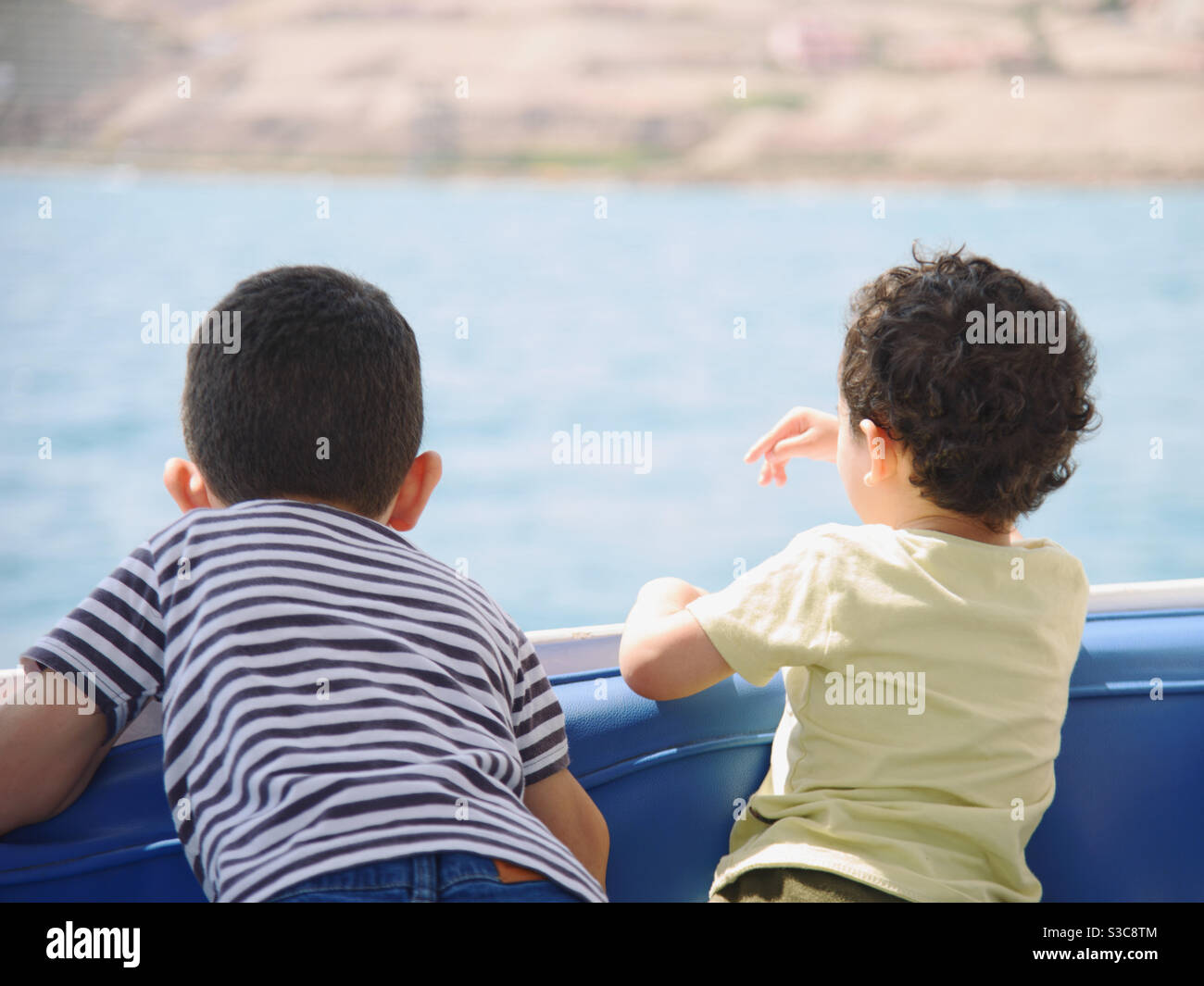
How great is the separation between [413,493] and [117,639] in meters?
0.24

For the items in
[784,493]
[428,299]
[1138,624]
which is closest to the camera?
[1138,624]

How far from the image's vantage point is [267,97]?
62.5 ft

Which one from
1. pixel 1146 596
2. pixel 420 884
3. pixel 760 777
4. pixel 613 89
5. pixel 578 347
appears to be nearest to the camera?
pixel 420 884

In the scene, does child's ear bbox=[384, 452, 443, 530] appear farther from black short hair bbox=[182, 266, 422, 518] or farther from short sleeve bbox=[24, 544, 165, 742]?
short sleeve bbox=[24, 544, 165, 742]

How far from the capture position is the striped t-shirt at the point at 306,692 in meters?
0.69

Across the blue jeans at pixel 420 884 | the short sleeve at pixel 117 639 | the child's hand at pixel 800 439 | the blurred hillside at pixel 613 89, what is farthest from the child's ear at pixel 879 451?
the blurred hillside at pixel 613 89

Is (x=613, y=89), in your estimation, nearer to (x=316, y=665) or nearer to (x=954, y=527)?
(x=954, y=527)

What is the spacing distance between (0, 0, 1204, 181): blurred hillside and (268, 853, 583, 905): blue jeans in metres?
18.4

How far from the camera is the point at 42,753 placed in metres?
0.78

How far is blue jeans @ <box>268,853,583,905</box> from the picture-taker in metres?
0.68

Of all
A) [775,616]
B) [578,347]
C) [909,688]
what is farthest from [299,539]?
[578,347]
